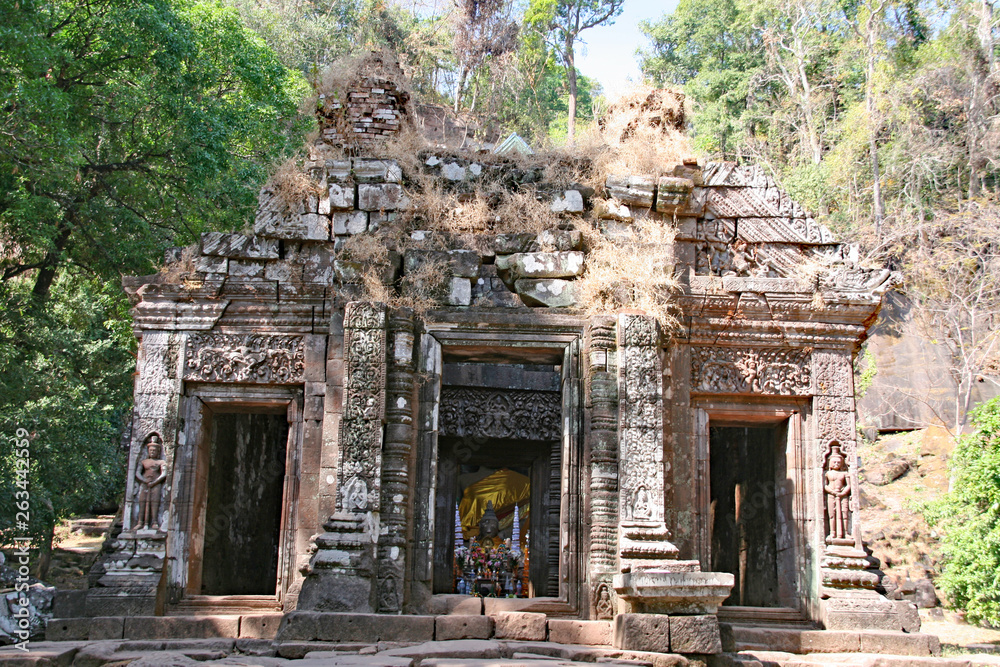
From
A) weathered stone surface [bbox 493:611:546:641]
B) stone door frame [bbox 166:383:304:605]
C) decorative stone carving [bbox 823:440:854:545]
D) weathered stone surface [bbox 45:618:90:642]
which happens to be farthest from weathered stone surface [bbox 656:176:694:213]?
weathered stone surface [bbox 45:618:90:642]

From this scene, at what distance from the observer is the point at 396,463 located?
7.71 m

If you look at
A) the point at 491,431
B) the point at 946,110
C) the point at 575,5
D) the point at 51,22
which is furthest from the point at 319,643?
the point at 575,5

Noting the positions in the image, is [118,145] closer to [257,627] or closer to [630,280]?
[257,627]

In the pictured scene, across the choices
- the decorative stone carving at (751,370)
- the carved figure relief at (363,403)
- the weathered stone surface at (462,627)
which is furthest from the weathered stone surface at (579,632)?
the decorative stone carving at (751,370)

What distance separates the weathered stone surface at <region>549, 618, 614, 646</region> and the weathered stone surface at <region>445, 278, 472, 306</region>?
289 cm

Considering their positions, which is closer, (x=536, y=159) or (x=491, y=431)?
(x=536, y=159)

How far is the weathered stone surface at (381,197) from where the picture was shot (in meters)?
9.05

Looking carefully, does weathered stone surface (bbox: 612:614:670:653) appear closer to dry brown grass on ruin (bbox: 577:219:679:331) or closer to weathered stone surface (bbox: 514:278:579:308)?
dry brown grass on ruin (bbox: 577:219:679:331)

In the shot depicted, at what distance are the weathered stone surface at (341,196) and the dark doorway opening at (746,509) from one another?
493 cm

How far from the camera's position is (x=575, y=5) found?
28.2 m

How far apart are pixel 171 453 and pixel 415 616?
11.1ft

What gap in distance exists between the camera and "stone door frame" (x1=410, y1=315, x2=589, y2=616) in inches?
302

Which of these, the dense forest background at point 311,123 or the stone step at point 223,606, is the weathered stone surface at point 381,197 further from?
the stone step at point 223,606

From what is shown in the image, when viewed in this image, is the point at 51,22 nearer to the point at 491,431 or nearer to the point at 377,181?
the point at 377,181
